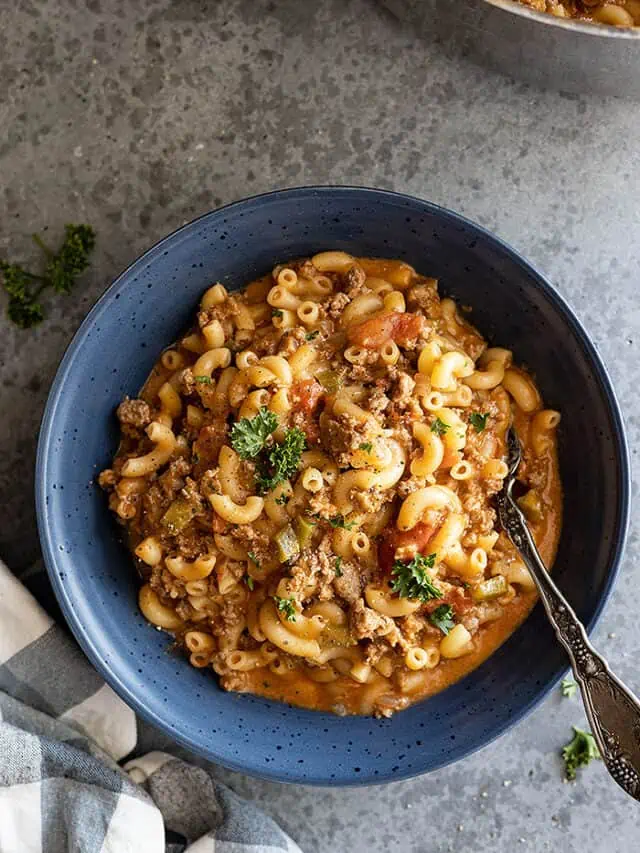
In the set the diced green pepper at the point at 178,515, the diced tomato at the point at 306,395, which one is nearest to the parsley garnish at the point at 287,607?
the diced green pepper at the point at 178,515

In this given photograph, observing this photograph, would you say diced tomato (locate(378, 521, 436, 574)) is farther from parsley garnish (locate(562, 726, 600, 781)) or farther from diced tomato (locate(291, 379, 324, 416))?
parsley garnish (locate(562, 726, 600, 781))

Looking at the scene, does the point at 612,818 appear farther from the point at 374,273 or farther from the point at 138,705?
the point at 374,273

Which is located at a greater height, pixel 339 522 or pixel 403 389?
pixel 403 389

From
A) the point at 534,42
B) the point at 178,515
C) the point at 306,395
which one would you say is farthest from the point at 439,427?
the point at 534,42

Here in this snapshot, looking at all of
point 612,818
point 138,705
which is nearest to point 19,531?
point 138,705

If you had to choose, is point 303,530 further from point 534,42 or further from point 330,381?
point 534,42
